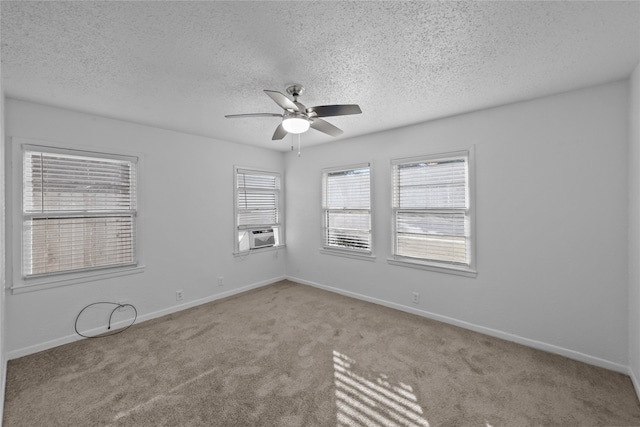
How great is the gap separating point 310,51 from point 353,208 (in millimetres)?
2701

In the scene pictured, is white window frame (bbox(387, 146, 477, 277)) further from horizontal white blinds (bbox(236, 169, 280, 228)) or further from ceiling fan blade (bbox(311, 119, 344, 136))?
horizontal white blinds (bbox(236, 169, 280, 228))

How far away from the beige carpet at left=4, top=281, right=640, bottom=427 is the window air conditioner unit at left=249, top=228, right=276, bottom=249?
1.65 m

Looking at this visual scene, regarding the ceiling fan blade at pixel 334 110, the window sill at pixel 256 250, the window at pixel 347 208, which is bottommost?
the window sill at pixel 256 250

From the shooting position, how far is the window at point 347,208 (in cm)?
413

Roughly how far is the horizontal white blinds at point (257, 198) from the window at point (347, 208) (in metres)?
1.06

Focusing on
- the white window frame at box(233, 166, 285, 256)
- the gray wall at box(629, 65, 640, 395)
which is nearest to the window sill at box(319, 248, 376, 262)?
the white window frame at box(233, 166, 285, 256)

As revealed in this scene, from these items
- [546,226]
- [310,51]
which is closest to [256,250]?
[310,51]

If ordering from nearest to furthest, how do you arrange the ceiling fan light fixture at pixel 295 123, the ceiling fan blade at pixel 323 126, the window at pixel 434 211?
the ceiling fan light fixture at pixel 295 123 < the ceiling fan blade at pixel 323 126 < the window at pixel 434 211

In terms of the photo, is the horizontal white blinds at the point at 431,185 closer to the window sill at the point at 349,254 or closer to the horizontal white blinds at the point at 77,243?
the window sill at the point at 349,254

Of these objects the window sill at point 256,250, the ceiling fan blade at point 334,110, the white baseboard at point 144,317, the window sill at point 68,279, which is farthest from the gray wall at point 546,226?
the window sill at point 68,279

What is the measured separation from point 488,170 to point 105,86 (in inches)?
153

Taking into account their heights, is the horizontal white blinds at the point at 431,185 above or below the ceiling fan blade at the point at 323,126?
below

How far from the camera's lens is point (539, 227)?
104 inches

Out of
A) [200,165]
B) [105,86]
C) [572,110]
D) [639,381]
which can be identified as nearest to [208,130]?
[200,165]
